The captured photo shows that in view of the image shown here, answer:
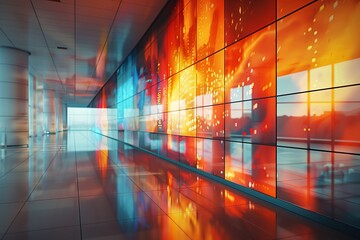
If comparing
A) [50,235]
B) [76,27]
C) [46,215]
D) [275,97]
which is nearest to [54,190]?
[46,215]

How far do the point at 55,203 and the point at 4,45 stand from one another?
590 inches

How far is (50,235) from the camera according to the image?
3760 mm

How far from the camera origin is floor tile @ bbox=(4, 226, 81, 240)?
3.66m

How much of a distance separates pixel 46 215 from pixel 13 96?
15148mm

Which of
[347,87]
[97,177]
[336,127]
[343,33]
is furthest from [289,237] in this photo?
[97,177]

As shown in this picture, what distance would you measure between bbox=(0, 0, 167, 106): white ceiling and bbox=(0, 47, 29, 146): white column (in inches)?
34.3

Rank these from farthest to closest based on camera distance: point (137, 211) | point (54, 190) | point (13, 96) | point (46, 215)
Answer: point (13, 96), point (54, 190), point (137, 211), point (46, 215)

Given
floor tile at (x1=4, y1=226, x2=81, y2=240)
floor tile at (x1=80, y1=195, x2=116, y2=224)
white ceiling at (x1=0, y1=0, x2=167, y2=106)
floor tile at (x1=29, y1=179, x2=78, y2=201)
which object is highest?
white ceiling at (x1=0, y1=0, x2=167, y2=106)

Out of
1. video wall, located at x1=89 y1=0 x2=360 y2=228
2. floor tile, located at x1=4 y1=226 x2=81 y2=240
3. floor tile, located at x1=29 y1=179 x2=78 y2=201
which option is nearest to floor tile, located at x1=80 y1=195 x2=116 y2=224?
floor tile, located at x1=4 y1=226 x2=81 y2=240

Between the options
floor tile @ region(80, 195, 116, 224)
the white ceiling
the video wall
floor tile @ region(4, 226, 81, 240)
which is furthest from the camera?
the white ceiling

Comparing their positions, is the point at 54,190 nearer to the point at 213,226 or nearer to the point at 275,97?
the point at 213,226

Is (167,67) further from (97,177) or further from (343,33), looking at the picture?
(343,33)

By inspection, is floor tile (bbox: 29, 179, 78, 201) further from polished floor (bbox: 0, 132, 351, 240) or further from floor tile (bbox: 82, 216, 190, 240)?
floor tile (bbox: 82, 216, 190, 240)

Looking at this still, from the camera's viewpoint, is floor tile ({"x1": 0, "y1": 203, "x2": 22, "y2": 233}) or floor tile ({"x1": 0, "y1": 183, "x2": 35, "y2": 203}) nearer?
floor tile ({"x1": 0, "y1": 203, "x2": 22, "y2": 233})
